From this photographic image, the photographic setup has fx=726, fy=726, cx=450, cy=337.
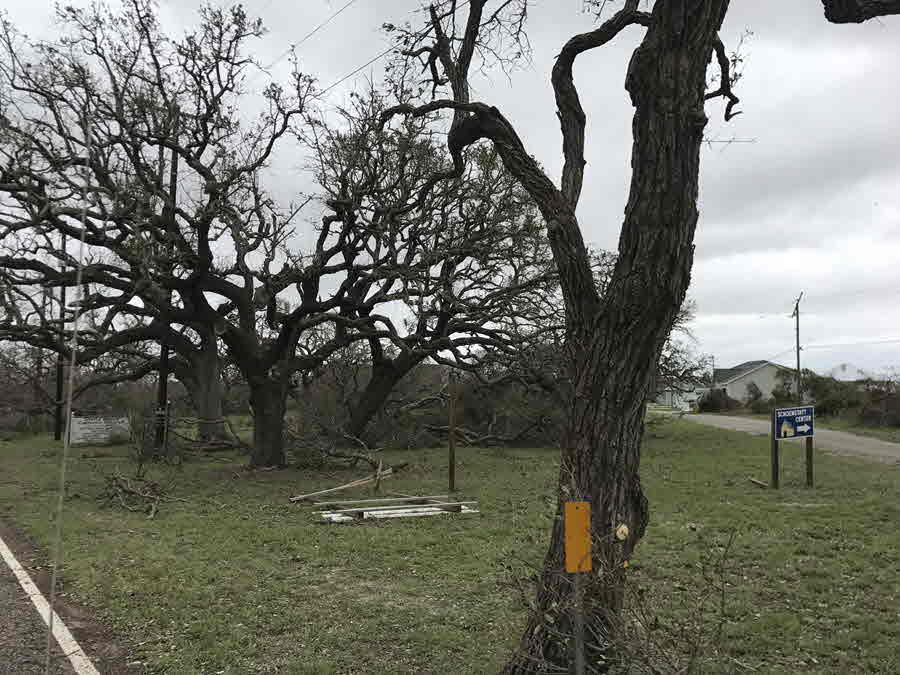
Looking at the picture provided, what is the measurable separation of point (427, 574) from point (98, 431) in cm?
2450

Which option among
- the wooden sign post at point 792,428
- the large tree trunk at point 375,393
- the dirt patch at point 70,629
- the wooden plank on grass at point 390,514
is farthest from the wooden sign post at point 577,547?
the large tree trunk at point 375,393

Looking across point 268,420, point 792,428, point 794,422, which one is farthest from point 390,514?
point 794,422

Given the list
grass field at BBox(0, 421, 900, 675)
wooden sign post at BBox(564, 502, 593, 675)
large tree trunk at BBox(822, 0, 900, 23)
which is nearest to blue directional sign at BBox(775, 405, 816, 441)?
grass field at BBox(0, 421, 900, 675)

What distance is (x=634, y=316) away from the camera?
4301 millimetres

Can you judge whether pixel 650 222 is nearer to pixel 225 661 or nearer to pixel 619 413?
pixel 619 413

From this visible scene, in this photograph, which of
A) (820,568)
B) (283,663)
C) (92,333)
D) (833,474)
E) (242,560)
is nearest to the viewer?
(283,663)

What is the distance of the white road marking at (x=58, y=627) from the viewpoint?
5.16m

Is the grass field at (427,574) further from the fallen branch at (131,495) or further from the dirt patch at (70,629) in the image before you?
the fallen branch at (131,495)

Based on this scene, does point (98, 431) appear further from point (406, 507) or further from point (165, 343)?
point (406, 507)

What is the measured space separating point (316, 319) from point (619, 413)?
45.4 ft

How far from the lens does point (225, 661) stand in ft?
17.3

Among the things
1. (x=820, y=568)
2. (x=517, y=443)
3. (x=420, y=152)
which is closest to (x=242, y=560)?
(x=820, y=568)

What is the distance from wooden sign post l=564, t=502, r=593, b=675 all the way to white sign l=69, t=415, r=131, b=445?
2748 cm

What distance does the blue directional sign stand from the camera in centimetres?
1405
